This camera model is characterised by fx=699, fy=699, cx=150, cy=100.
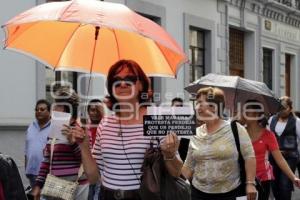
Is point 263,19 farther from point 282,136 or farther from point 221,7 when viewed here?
point 282,136

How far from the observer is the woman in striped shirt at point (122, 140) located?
4.52 metres

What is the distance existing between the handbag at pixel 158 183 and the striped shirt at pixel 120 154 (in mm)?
112

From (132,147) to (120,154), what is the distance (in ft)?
0.33

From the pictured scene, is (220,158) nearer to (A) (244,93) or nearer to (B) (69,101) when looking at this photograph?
(B) (69,101)

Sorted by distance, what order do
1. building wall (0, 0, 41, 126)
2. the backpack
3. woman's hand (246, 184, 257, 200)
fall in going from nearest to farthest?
the backpack → woman's hand (246, 184, 257, 200) → building wall (0, 0, 41, 126)

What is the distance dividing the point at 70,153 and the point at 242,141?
58.3 inches

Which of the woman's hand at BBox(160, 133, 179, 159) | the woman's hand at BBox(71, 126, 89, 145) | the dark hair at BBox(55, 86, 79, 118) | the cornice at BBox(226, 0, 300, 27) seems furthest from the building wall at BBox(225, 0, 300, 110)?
the woman's hand at BBox(160, 133, 179, 159)

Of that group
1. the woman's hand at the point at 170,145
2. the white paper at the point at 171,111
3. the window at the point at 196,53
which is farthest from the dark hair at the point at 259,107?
the window at the point at 196,53

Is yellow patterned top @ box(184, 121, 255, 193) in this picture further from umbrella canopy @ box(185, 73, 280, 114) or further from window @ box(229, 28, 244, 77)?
window @ box(229, 28, 244, 77)

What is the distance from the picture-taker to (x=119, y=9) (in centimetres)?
537

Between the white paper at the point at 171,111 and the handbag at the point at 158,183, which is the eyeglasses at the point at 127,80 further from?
the handbag at the point at 158,183

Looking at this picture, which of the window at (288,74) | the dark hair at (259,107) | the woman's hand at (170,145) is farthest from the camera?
the window at (288,74)

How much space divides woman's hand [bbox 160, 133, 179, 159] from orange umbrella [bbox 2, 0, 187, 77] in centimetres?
108

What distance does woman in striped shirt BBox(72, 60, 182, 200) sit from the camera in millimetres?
4523
